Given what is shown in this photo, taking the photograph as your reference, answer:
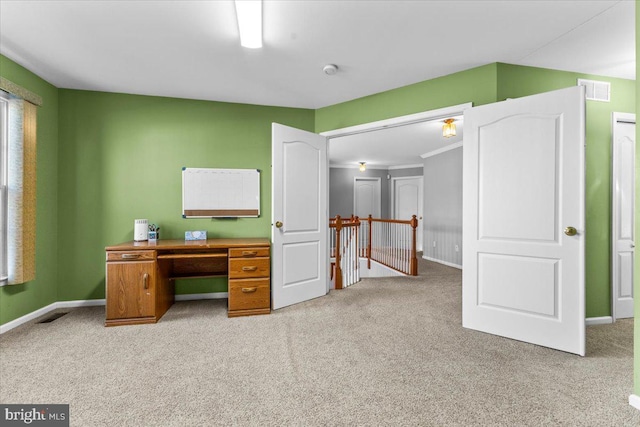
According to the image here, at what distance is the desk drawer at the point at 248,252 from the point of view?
3.16m

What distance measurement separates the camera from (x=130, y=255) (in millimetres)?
2908

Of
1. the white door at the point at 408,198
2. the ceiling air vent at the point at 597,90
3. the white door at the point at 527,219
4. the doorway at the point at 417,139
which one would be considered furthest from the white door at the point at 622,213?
the white door at the point at 408,198

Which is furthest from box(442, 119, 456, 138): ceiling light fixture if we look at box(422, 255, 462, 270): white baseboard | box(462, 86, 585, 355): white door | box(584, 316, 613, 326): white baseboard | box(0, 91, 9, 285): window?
box(0, 91, 9, 285): window

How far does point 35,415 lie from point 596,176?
4.68m

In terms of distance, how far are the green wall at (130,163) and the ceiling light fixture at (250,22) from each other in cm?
160

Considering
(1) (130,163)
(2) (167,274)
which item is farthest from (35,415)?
(1) (130,163)

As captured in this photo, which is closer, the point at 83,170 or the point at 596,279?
the point at 596,279

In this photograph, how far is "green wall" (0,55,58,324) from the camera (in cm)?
293

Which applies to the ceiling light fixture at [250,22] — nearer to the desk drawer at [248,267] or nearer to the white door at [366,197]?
the desk drawer at [248,267]

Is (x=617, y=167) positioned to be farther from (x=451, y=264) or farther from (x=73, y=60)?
(x=73, y=60)

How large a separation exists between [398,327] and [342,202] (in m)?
6.44

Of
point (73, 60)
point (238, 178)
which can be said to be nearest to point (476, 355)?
point (238, 178)

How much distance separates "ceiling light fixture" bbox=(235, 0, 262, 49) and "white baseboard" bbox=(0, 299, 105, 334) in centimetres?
331

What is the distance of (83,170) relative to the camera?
11.5 ft
